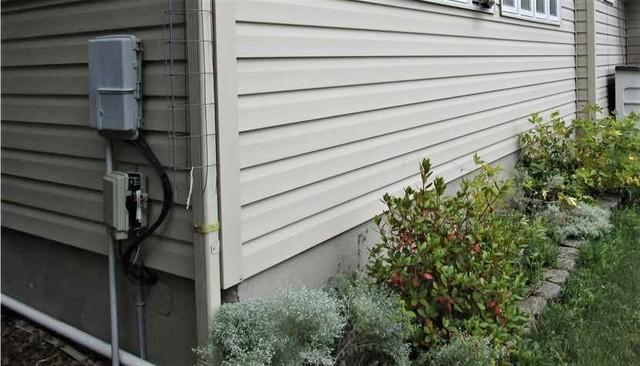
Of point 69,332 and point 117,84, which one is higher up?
point 117,84

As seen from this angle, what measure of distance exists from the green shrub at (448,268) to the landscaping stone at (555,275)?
809 mm

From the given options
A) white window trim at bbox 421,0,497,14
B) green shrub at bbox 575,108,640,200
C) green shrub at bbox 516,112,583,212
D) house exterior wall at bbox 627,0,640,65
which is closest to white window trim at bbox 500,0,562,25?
white window trim at bbox 421,0,497,14

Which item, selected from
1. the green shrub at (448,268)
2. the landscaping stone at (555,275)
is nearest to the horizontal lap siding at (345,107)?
the green shrub at (448,268)

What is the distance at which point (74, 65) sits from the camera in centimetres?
323

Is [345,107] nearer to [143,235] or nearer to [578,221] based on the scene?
[143,235]

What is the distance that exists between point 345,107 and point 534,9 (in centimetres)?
413

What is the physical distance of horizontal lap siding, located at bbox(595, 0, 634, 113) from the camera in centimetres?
909

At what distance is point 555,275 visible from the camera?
167 inches

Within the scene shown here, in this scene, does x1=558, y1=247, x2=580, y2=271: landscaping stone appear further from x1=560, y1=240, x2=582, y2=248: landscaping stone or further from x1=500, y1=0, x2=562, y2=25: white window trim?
x1=500, y1=0, x2=562, y2=25: white window trim

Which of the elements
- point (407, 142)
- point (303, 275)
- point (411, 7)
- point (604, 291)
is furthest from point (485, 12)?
point (303, 275)

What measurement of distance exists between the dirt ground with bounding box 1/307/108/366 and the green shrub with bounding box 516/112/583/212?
12.6 ft

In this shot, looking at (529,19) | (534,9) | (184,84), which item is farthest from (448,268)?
(534,9)

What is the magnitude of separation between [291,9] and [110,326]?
1752mm

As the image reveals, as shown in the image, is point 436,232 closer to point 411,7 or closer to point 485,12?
point 411,7
